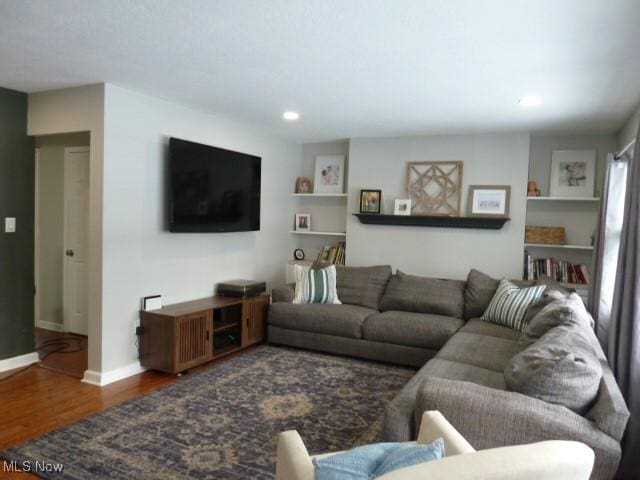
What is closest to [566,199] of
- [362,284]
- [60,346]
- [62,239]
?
[362,284]

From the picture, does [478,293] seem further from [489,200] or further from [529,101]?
[529,101]

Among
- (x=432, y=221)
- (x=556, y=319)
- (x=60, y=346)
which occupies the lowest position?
(x=60, y=346)

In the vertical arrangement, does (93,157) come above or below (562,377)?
above

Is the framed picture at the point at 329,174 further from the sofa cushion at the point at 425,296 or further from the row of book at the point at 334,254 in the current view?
the sofa cushion at the point at 425,296

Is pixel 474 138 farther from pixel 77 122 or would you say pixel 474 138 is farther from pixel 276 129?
pixel 77 122

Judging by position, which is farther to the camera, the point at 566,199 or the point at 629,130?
the point at 566,199

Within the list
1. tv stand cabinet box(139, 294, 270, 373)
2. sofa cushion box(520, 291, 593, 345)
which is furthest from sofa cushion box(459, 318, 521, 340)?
tv stand cabinet box(139, 294, 270, 373)

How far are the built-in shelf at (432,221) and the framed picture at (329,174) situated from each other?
60 cm

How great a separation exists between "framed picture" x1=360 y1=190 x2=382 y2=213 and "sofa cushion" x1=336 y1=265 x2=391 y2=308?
0.72 metres

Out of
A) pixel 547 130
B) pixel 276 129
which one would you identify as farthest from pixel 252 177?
pixel 547 130


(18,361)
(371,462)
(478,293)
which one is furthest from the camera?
(478,293)

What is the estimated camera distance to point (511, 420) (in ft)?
5.84

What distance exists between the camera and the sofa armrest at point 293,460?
4.46 feet

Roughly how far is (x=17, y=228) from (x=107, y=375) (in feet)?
4.90
